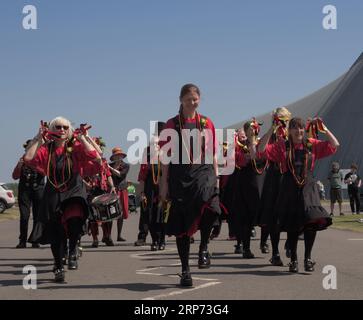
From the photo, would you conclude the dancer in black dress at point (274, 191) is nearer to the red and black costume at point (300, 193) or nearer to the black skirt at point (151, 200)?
the red and black costume at point (300, 193)

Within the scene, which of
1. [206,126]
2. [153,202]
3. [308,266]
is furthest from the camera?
[153,202]

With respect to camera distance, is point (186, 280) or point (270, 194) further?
point (270, 194)

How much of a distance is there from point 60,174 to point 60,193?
0.22m

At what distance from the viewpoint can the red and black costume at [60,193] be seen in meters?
8.09

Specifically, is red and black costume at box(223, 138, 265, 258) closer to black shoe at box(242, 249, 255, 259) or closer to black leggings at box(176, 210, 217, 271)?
black shoe at box(242, 249, 255, 259)

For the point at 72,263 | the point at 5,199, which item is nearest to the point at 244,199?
the point at 72,263

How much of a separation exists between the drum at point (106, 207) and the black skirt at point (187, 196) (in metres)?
3.35

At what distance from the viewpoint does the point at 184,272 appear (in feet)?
24.5

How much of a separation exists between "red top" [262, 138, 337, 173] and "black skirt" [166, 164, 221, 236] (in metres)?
1.43

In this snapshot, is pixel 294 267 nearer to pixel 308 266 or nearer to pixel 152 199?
pixel 308 266

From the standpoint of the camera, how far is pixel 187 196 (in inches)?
295

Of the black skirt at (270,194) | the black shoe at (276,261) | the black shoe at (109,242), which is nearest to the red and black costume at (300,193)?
the black skirt at (270,194)

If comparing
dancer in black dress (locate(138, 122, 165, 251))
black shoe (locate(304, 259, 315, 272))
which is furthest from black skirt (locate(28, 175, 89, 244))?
dancer in black dress (locate(138, 122, 165, 251))
